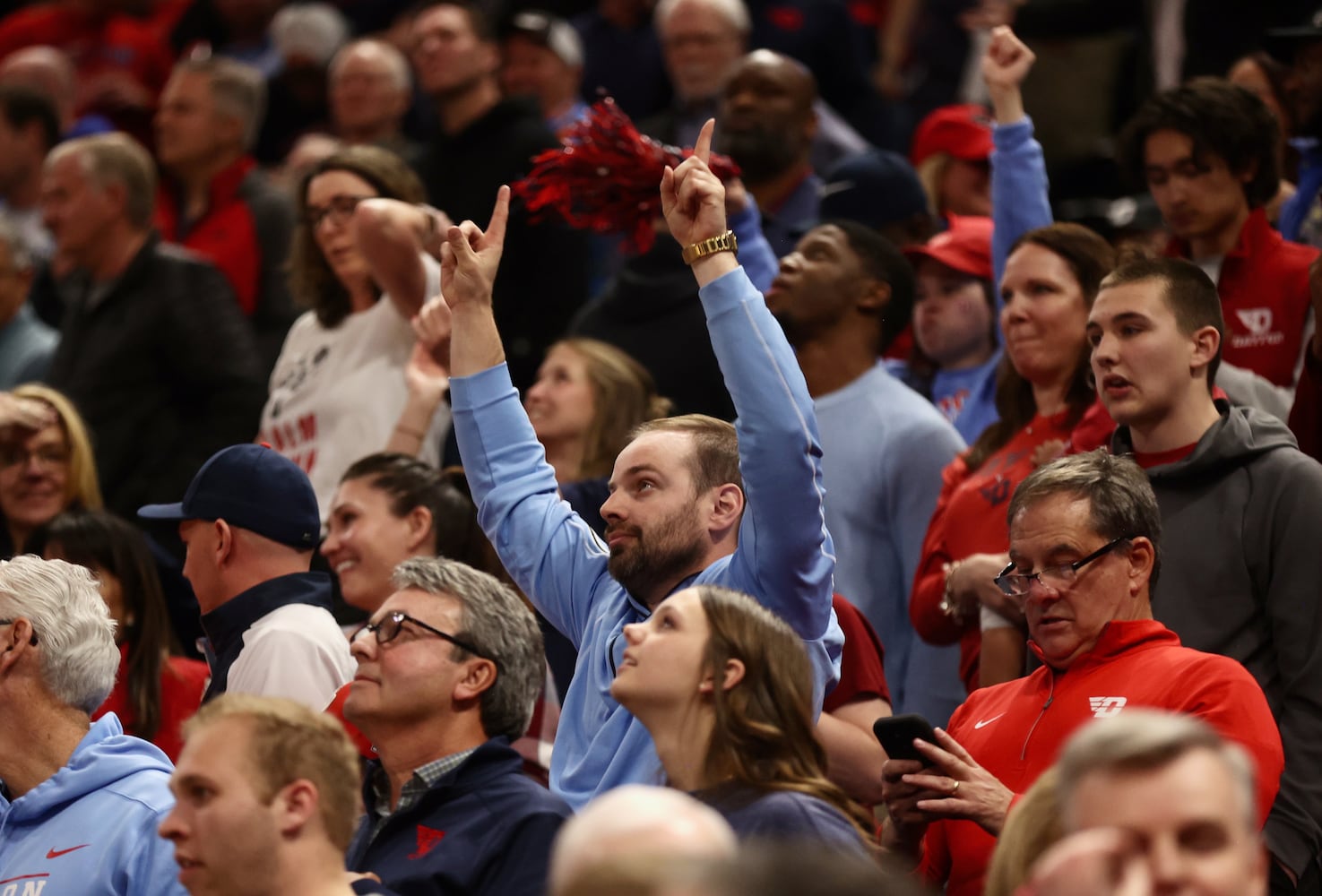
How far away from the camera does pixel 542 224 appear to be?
716cm

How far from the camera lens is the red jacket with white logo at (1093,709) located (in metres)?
3.73

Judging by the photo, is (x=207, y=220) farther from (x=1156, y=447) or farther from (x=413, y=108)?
(x=1156, y=447)

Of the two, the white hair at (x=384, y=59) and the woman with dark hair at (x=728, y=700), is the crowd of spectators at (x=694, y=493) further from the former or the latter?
the white hair at (x=384, y=59)

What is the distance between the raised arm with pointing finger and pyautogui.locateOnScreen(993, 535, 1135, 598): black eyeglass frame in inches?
15.8

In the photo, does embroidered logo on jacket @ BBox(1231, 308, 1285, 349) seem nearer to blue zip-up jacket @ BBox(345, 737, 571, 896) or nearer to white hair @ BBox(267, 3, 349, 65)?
blue zip-up jacket @ BBox(345, 737, 571, 896)

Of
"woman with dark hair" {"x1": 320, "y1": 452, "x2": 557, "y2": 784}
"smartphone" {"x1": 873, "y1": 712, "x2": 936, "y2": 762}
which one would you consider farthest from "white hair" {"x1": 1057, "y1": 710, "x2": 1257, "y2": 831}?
"woman with dark hair" {"x1": 320, "y1": 452, "x2": 557, "y2": 784}

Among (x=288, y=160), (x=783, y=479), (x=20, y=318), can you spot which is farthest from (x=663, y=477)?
(x=288, y=160)

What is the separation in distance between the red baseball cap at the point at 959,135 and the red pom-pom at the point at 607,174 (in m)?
1.99

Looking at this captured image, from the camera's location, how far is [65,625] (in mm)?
4234

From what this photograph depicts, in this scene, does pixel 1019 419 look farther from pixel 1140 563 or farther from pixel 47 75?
pixel 47 75

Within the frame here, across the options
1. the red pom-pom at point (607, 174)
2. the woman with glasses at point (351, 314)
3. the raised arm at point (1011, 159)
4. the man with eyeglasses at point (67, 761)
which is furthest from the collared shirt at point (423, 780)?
the raised arm at point (1011, 159)

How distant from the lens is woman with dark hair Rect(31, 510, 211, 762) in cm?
544

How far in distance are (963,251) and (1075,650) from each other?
2388 millimetres

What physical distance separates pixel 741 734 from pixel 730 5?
574 centimetres
